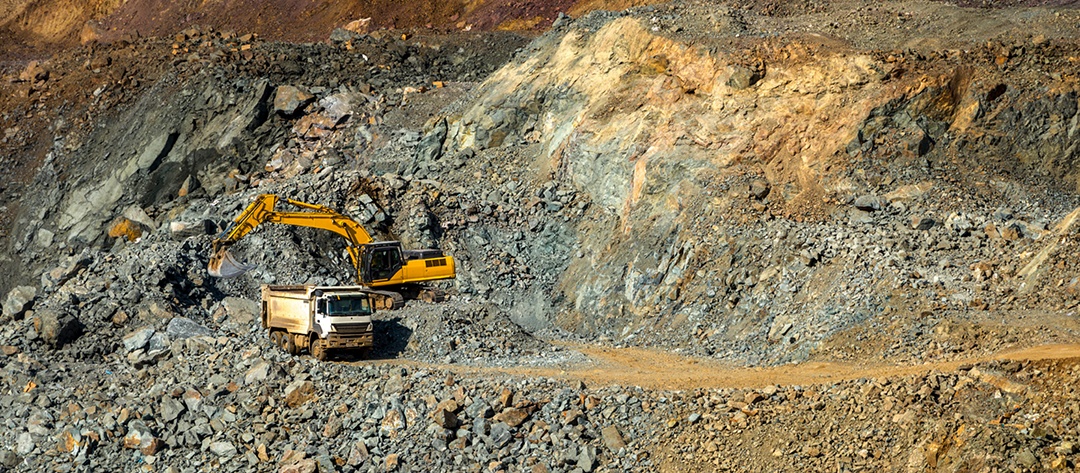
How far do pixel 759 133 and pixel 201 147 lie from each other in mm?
15766

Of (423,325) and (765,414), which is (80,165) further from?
(765,414)

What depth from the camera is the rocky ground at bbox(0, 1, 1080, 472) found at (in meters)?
16.1

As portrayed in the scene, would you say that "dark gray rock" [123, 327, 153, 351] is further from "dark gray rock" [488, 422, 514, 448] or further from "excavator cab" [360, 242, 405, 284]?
"dark gray rock" [488, 422, 514, 448]

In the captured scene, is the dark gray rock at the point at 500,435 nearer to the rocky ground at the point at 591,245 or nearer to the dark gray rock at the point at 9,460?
the rocky ground at the point at 591,245

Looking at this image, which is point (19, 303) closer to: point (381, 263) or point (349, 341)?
point (381, 263)

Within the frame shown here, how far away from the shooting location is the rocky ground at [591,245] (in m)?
16.1

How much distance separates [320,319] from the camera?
20.4 meters

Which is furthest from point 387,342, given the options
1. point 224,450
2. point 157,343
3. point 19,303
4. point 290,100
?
point 290,100

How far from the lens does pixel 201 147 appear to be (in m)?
31.9

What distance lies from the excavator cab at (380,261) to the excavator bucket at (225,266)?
2.86 metres

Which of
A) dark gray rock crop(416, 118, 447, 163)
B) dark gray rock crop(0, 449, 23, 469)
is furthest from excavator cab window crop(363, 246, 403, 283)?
dark gray rock crop(0, 449, 23, 469)

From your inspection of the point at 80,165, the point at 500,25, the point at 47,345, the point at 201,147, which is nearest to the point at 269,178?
the point at 201,147

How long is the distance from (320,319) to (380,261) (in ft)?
12.8

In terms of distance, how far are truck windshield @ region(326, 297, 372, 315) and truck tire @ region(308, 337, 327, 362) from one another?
559 mm
